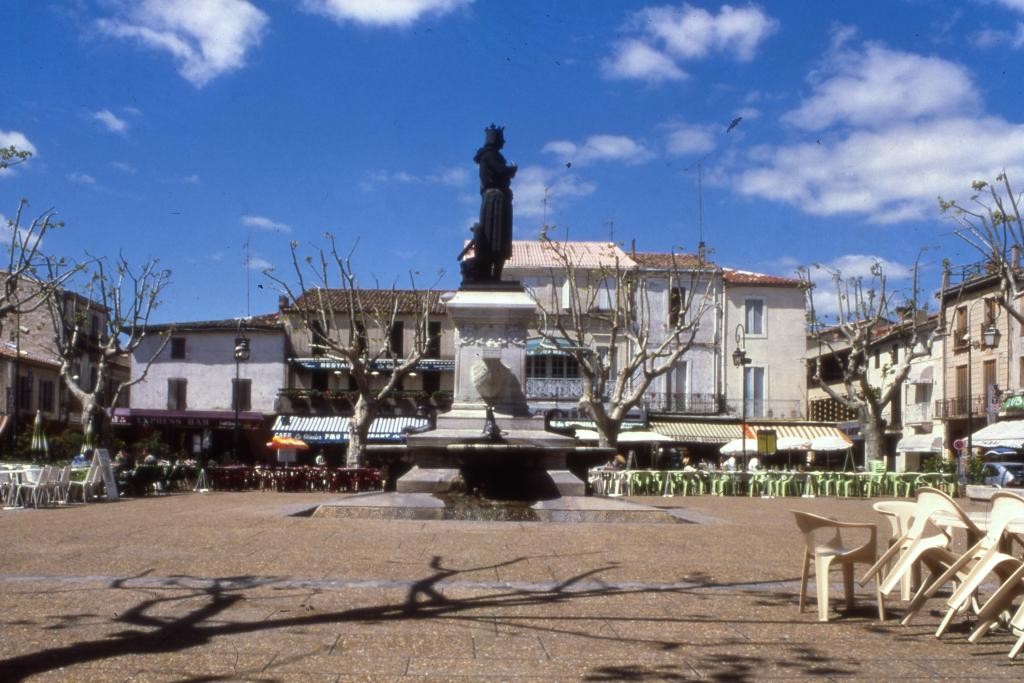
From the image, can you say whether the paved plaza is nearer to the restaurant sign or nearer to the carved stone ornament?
the carved stone ornament

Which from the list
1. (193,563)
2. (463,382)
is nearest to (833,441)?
(463,382)

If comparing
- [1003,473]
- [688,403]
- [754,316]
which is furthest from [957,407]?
[1003,473]

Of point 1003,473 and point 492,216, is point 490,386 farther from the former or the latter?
point 1003,473

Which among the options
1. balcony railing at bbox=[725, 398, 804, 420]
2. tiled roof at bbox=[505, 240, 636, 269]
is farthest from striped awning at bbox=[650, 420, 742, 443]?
tiled roof at bbox=[505, 240, 636, 269]

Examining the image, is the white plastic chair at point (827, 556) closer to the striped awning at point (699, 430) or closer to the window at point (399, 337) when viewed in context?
the striped awning at point (699, 430)

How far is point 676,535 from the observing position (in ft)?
44.4

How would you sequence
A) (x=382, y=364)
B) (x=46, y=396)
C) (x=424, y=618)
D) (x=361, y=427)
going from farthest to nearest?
(x=46, y=396), (x=382, y=364), (x=361, y=427), (x=424, y=618)

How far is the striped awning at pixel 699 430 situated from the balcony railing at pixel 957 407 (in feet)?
30.0

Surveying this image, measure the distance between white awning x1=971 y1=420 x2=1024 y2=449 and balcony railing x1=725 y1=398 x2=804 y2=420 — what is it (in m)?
11.5

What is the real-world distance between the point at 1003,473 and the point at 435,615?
1307 inches

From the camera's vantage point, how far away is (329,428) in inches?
1993

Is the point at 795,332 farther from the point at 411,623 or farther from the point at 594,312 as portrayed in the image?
the point at 411,623

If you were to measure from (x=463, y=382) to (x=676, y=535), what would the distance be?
686cm

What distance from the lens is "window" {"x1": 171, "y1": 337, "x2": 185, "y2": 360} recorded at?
177 ft
